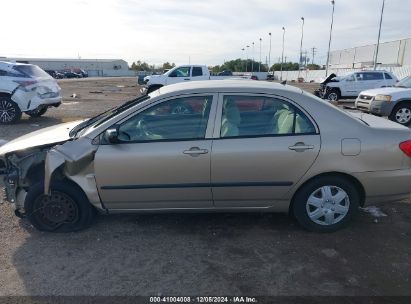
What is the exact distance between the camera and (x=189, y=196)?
370cm

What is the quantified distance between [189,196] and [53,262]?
1414 mm

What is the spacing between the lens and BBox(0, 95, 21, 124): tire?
10422 mm

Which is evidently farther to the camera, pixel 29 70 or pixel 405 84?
pixel 405 84

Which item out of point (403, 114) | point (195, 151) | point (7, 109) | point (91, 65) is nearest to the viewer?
point (195, 151)

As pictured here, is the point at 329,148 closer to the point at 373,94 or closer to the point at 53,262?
the point at 53,262

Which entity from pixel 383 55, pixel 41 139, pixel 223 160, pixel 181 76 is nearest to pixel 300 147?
pixel 223 160

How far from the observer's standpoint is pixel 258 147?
11.6 ft

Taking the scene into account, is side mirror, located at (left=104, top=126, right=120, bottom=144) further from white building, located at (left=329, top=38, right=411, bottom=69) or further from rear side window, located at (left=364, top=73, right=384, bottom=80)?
white building, located at (left=329, top=38, right=411, bottom=69)

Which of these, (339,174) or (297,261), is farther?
(339,174)

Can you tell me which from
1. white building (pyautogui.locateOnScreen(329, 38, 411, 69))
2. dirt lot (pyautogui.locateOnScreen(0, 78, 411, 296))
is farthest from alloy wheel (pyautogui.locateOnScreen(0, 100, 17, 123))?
white building (pyautogui.locateOnScreen(329, 38, 411, 69))

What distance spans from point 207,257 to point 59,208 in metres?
1.67

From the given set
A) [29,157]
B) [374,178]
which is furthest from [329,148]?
[29,157]

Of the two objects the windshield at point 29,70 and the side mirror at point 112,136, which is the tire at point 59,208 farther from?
the windshield at point 29,70

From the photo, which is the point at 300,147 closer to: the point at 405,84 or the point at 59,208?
the point at 59,208
